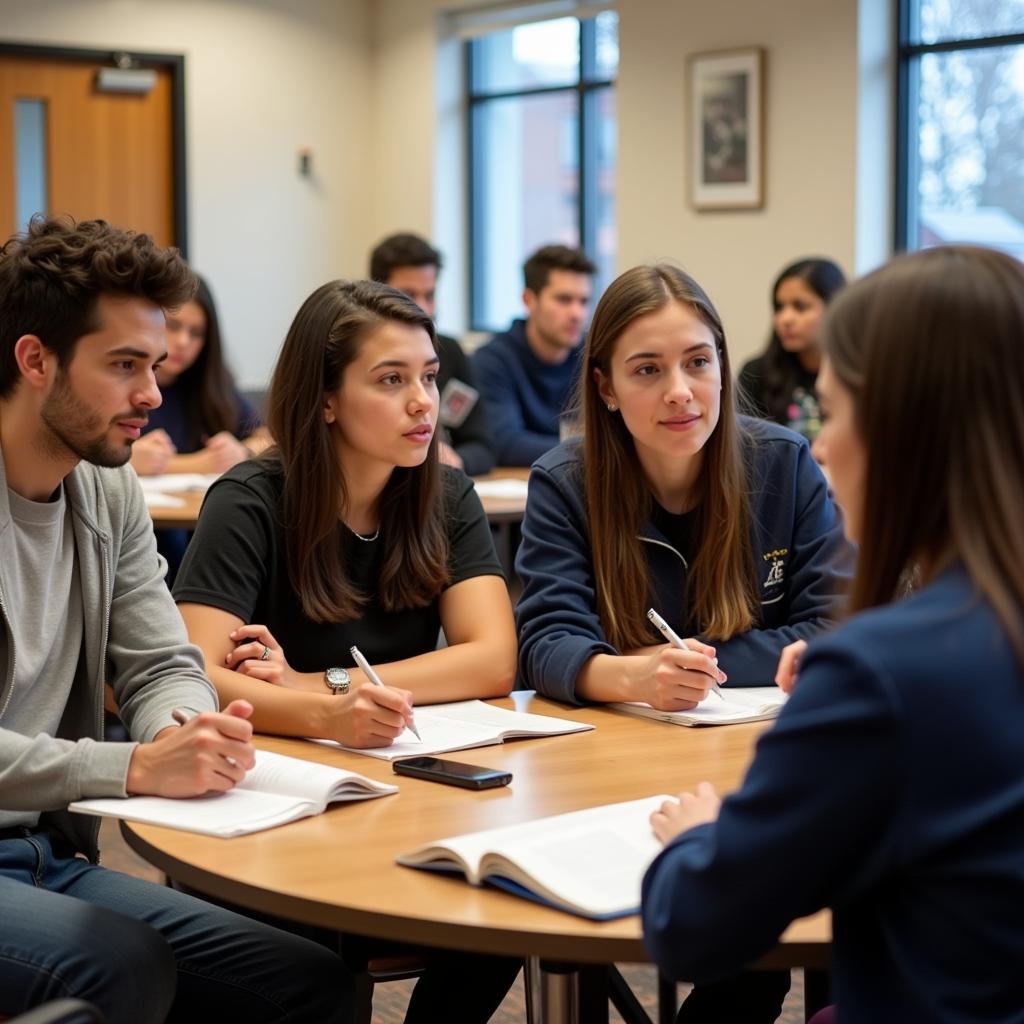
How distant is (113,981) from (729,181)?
5829 mm

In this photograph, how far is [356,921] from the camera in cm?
135

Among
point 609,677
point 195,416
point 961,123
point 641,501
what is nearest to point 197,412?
point 195,416

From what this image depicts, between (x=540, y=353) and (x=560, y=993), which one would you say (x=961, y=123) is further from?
(x=560, y=993)

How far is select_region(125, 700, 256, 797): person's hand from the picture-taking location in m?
1.68

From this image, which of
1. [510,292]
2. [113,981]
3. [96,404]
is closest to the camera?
[113,981]

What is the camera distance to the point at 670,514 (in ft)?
8.02

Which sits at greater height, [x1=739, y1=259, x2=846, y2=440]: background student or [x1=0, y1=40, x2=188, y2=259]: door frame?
[x1=0, y1=40, x2=188, y2=259]: door frame

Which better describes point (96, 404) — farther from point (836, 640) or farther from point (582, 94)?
point (582, 94)

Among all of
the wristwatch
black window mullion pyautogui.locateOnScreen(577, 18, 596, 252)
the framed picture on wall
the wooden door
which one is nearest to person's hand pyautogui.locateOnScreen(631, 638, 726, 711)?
the wristwatch

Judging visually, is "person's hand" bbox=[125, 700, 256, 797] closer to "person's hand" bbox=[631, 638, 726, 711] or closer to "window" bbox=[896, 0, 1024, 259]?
"person's hand" bbox=[631, 638, 726, 711]

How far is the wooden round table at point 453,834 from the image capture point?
51.3 inches

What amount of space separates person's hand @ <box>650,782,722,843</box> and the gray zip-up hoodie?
0.73 m

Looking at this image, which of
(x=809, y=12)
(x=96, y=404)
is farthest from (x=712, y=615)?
(x=809, y=12)

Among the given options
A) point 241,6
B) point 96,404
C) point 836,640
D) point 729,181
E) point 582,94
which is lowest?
point 836,640
